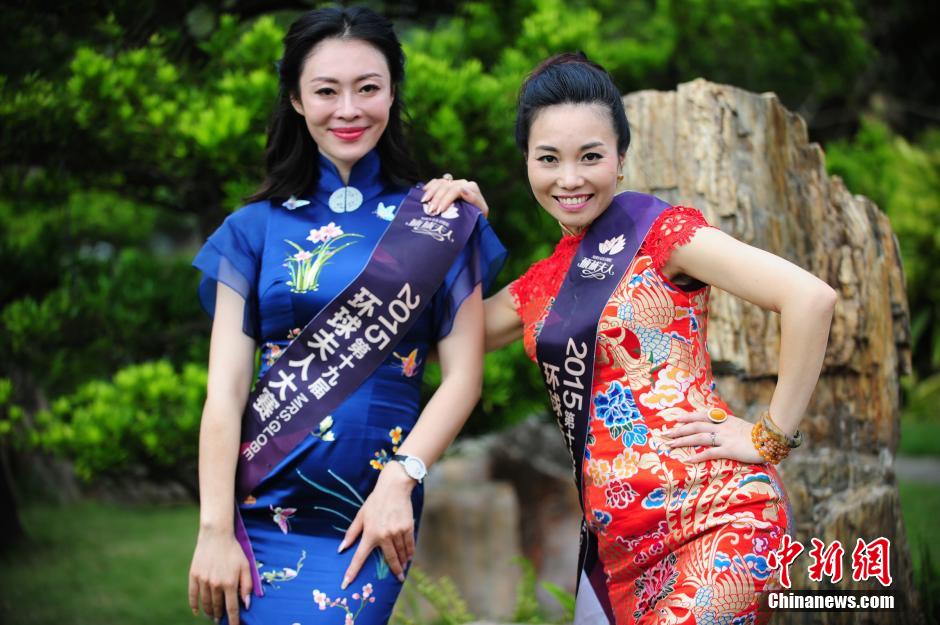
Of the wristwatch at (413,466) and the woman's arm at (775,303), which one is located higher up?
the woman's arm at (775,303)

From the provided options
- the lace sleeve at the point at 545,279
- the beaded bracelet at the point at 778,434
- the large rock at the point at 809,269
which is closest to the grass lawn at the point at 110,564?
the large rock at the point at 809,269

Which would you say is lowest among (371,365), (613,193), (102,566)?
(102,566)

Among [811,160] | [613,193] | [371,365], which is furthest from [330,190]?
[811,160]

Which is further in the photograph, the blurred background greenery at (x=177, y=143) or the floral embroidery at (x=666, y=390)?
Answer: the blurred background greenery at (x=177, y=143)

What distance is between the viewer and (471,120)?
11.3 ft

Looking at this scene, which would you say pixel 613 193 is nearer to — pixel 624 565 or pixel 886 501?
pixel 624 565

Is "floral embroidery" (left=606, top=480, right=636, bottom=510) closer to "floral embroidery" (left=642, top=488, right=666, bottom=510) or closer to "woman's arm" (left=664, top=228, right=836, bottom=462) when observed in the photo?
"floral embroidery" (left=642, top=488, right=666, bottom=510)

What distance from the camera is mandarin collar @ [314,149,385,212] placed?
7.77ft

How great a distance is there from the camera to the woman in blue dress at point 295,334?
2148 mm

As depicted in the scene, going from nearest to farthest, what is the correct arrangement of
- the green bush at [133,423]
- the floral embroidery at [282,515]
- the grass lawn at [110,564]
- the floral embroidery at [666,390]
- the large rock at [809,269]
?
the floral embroidery at [666,390] < the floral embroidery at [282,515] < the large rock at [809,269] < the green bush at [133,423] < the grass lawn at [110,564]

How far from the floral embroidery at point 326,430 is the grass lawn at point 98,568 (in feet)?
8.47

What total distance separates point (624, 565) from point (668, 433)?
329 mm

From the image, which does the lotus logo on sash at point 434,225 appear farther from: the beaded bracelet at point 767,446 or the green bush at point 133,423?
the green bush at point 133,423

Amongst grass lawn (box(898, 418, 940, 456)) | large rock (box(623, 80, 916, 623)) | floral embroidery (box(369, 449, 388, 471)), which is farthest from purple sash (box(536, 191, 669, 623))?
grass lawn (box(898, 418, 940, 456))
